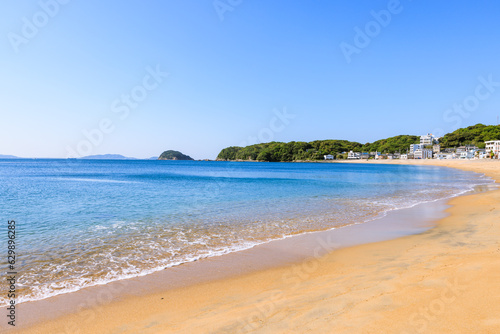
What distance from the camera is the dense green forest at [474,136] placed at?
158500mm

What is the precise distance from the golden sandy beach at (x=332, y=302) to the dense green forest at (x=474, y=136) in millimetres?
191458

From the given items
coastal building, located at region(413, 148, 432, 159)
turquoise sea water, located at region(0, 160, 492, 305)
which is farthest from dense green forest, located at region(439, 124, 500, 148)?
turquoise sea water, located at region(0, 160, 492, 305)

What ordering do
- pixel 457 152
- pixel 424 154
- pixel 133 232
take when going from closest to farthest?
pixel 133 232
pixel 457 152
pixel 424 154

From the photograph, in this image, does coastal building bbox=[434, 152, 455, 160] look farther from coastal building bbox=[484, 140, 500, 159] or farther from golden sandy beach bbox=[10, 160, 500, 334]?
golden sandy beach bbox=[10, 160, 500, 334]

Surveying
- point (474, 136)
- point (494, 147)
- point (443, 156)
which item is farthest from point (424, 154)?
point (494, 147)

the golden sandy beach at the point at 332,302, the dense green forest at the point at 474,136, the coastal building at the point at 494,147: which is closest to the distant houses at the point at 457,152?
the coastal building at the point at 494,147

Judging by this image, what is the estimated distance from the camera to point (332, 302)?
14.7 feet

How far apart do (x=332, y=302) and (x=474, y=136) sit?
22153 centimetres

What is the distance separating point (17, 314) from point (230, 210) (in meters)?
11.3

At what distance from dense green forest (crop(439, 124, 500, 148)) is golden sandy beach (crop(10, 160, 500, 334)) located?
628 ft

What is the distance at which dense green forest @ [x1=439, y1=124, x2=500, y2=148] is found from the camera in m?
158

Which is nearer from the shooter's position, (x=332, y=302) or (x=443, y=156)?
(x=332, y=302)

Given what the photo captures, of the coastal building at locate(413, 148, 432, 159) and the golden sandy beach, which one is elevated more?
the coastal building at locate(413, 148, 432, 159)

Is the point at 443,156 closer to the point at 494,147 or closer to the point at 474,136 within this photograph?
the point at 474,136
